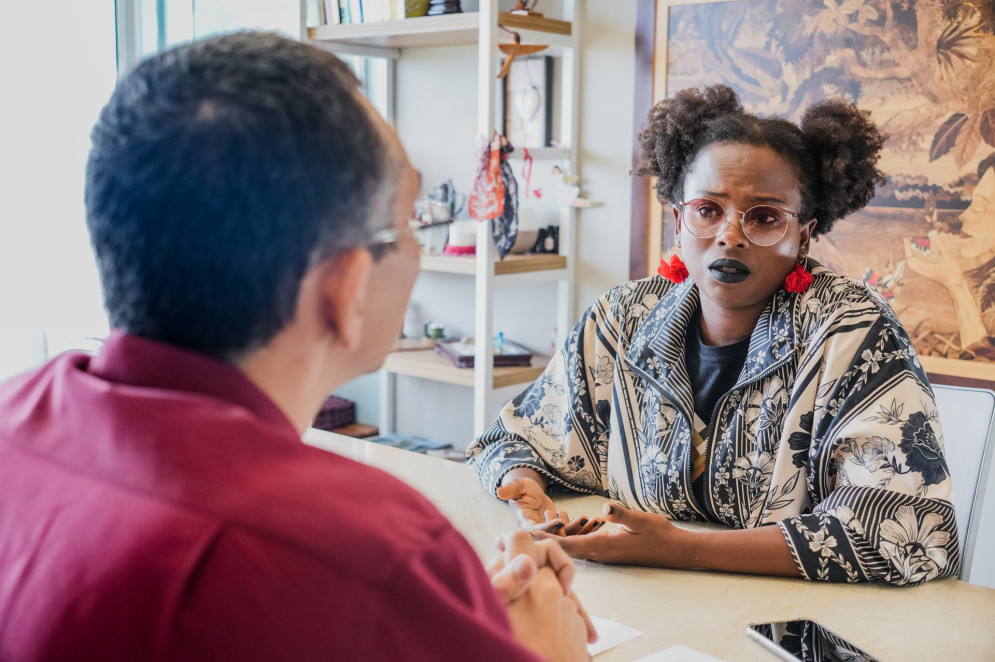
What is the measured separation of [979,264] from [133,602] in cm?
236

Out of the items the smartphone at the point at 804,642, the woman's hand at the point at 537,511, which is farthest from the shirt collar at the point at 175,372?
the woman's hand at the point at 537,511

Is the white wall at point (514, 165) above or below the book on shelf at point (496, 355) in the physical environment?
above

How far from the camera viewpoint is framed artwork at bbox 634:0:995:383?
93.4 inches

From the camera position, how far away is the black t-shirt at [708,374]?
5.51 feet

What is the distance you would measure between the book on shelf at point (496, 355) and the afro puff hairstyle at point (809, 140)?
124 centimetres

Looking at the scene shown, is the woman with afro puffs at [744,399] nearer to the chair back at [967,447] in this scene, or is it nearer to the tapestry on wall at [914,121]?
the chair back at [967,447]

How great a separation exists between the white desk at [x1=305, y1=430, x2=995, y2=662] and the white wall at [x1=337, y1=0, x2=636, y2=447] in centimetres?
179

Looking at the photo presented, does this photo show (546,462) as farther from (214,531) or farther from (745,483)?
(214,531)

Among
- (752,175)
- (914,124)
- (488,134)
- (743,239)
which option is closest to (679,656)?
(743,239)

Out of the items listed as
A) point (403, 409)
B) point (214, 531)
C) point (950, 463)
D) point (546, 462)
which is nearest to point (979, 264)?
point (950, 463)

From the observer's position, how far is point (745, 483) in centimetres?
160

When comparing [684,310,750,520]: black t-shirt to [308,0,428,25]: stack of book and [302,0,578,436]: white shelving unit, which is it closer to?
[302,0,578,436]: white shelving unit

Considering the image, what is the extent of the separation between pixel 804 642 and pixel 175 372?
0.82 meters

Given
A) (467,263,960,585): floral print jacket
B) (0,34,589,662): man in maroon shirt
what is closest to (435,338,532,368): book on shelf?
(467,263,960,585): floral print jacket
